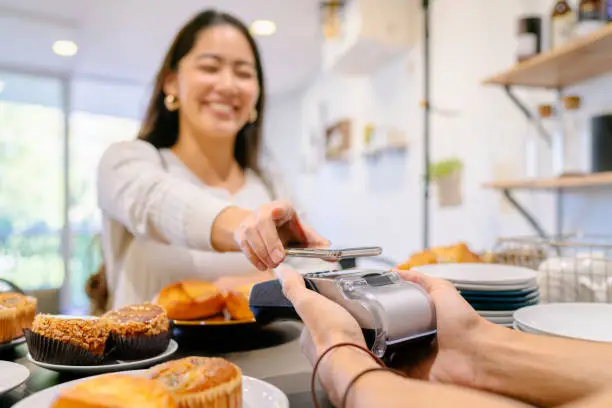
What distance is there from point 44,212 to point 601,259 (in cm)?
468

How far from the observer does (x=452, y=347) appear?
56cm

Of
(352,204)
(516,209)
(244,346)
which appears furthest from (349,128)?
(244,346)

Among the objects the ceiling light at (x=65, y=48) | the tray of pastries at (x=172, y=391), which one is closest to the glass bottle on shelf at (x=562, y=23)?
the tray of pastries at (x=172, y=391)

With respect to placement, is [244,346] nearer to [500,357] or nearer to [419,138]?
[500,357]

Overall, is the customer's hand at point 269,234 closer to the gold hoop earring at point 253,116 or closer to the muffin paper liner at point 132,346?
the muffin paper liner at point 132,346

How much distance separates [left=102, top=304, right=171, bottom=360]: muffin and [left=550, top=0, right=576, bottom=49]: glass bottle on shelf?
152cm

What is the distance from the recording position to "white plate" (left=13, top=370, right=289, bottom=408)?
0.46m

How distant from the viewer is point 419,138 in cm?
290

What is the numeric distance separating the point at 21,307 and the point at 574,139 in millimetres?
1600

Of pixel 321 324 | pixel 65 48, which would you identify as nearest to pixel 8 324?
pixel 321 324

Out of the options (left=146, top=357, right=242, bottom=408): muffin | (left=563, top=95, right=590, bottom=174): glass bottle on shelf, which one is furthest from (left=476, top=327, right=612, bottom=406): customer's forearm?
(left=563, top=95, right=590, bottom=174): glass bottle on shelf

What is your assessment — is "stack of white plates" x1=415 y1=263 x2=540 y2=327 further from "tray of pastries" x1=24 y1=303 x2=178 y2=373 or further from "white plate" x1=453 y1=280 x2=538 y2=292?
"tray of pastries" x1=24 y1=303 x2=178 y2=373

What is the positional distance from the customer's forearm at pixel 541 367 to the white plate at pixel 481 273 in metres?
0.23

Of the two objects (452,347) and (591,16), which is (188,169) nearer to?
(452,347)
